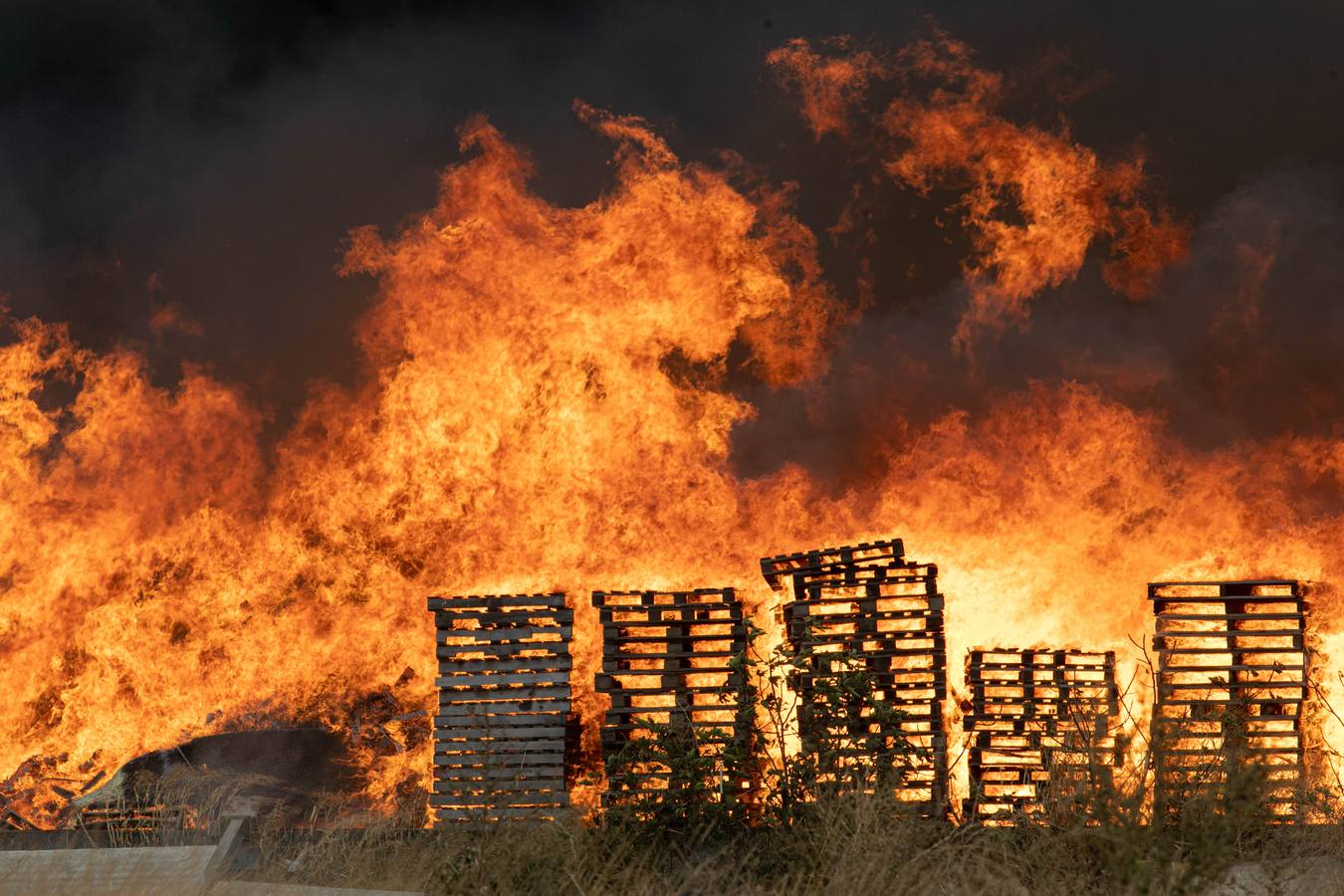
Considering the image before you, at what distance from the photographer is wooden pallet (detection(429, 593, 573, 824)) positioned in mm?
10227

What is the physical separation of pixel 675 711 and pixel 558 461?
14.2ft

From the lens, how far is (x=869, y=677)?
9352mm

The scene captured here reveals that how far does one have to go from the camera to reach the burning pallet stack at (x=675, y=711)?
8.98 meters

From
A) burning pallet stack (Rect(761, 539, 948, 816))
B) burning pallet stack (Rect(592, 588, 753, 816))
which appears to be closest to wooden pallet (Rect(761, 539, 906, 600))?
burning pallet stack (Rect(761, 539, 948, 816))

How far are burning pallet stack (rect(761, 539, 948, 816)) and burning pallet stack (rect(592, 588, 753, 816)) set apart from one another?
548mm

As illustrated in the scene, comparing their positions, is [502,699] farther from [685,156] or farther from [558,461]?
[685,156]

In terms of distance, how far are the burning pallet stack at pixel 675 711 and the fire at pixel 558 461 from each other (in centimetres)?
221

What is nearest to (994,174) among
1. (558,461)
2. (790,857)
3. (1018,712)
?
(558,461)

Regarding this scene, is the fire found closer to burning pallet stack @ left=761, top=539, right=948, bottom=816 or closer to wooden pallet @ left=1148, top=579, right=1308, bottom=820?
wooden pallet @ left=1148, top=579, right=1308, bottom=820

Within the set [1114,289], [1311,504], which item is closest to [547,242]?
[1114,289]

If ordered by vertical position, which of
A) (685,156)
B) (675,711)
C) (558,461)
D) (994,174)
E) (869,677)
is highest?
(685,156)

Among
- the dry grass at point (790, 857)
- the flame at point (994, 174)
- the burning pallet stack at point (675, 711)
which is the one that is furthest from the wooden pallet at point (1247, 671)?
the flame at point (994, 174)

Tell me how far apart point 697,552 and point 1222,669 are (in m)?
5.27

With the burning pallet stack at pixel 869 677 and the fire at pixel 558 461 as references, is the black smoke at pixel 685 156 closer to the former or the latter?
the fire at pixel 558 461
